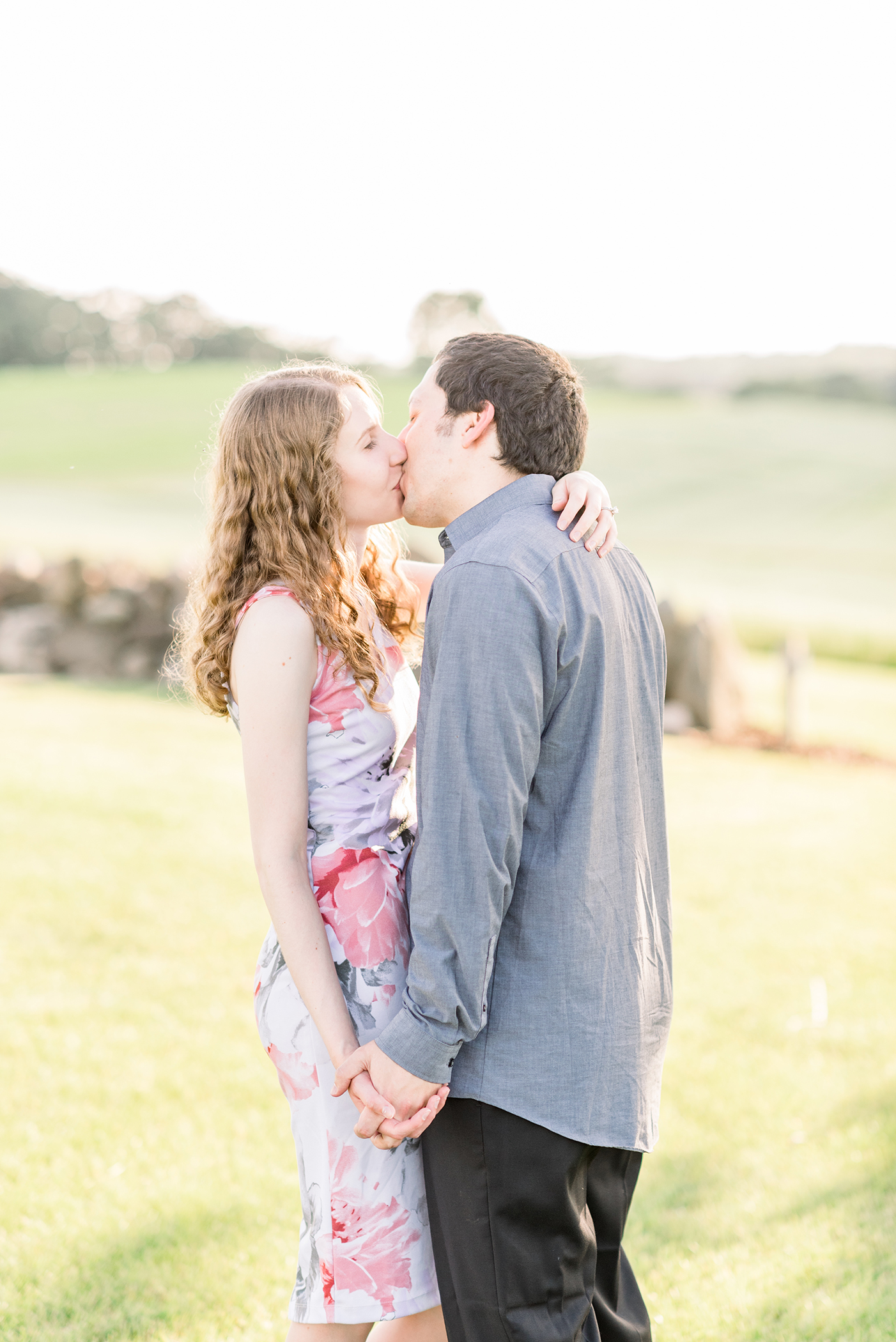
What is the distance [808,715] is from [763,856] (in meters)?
4.80

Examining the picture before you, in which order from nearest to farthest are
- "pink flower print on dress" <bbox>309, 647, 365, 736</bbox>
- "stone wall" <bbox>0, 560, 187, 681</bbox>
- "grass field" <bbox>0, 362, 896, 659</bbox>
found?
"pink flower print on dress" <bbox>309, 647, 365, 736</bbox>, "stone wall" <bbox>0, 560, 187, 681</bbox>, "grass field" <bbox>0, 362, 896, 659</bbox>

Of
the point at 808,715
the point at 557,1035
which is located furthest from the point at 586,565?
the point at 808,715

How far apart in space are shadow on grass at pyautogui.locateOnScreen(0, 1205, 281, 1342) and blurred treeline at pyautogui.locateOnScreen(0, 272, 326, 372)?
1834 inches

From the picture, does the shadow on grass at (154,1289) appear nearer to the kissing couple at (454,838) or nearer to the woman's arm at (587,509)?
the kissing couple at (454,838)

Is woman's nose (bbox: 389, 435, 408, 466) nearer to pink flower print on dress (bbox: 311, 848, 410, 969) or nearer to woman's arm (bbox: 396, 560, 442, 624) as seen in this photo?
woman's arm (bbox: 396, 560, 442, 624)

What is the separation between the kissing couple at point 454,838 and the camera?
168 cm

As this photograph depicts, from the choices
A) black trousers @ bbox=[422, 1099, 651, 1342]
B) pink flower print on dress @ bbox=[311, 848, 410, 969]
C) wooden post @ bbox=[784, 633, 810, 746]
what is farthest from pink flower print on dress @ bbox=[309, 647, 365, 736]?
wooden post @ bbox=[784, 633, 810, 746]

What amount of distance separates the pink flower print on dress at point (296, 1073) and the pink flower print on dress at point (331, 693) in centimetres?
58

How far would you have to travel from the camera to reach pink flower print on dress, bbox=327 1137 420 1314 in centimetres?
193

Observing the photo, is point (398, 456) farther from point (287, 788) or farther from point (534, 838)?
point (534, 838)

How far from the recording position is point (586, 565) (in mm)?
1794

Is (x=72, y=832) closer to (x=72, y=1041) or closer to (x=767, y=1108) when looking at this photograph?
(x=72, y=1041)

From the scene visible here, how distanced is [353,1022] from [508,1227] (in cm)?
41

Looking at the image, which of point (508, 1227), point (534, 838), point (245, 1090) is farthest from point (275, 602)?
point (245, 1090)
